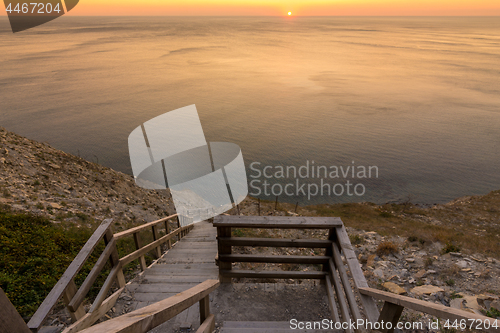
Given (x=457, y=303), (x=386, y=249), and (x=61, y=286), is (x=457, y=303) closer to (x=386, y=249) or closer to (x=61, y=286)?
(x=386, y=249)

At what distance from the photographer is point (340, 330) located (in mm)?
3629

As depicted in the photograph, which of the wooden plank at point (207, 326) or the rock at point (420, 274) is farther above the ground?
the wooden plank at point (207, 326)

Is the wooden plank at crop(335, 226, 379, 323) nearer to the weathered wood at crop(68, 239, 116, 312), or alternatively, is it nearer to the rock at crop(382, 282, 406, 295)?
the weathered wood at crop(68, 239, 116, 312)

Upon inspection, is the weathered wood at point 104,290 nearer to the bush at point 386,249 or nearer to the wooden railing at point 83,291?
the wooden railing at point 83,291

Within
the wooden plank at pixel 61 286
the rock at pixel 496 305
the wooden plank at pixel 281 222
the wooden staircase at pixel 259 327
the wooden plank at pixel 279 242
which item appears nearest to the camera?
the wooden plank at pixel 61 286

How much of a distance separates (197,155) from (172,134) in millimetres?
7921

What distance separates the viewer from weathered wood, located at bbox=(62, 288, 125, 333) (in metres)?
3.12

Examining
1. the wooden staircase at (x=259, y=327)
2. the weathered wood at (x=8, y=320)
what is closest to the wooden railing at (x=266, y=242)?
the wooden staircase at (x=259, y=327)

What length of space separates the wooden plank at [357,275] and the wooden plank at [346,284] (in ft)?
0.76

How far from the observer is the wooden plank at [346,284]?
316 cm

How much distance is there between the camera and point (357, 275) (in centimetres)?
325

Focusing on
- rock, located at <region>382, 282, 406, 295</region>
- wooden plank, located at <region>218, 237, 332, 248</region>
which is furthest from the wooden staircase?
rock, located at <region>382, 282, 406, 295</region>

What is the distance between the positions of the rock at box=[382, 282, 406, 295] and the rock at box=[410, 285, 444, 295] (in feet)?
1.03

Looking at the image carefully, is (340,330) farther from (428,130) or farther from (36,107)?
(36,107)
